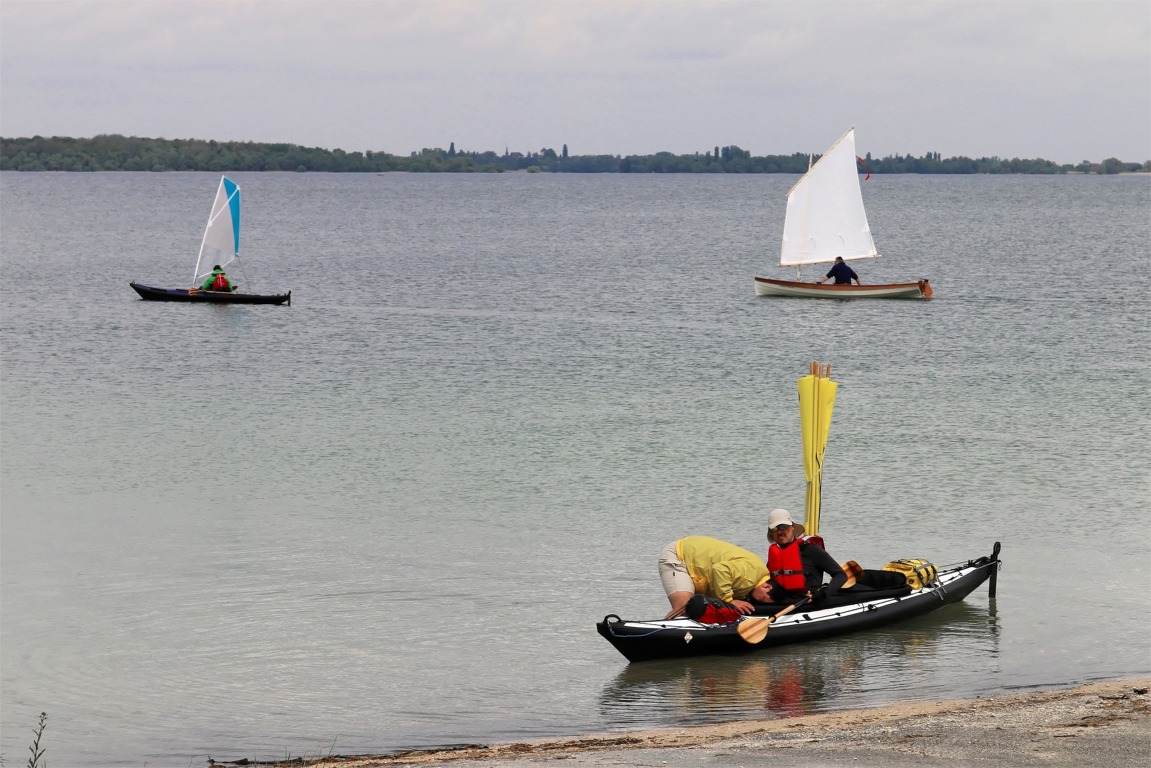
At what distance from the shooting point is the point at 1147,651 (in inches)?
623

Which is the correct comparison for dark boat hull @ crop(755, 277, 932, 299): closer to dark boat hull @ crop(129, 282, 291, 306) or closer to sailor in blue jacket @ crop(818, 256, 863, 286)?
sailor in blue jacket @ crop(818, 256, 863, 286)

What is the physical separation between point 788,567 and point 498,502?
8169 mm

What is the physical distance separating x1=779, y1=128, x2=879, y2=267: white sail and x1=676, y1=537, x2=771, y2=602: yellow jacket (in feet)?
137

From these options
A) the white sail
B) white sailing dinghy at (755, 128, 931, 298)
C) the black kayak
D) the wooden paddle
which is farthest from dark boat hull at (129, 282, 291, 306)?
the wooden paddle

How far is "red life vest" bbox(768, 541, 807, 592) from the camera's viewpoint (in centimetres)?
1568

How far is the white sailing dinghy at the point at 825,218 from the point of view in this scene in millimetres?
56031

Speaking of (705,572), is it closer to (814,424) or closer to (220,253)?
(814,424)

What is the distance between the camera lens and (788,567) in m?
15.7

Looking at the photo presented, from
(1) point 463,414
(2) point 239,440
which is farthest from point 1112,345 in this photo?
(2) point 239,440

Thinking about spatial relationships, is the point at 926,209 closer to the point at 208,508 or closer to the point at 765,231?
the point at 765,231

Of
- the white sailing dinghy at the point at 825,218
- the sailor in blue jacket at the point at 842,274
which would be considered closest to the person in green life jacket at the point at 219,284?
the white sailing dinghy at the point at 825,218

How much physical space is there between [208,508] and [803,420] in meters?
10.3

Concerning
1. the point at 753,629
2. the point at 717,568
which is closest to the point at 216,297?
the point at 717,568

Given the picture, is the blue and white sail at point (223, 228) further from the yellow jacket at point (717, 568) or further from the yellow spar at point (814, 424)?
the yellow jacket at point (717, 568)
